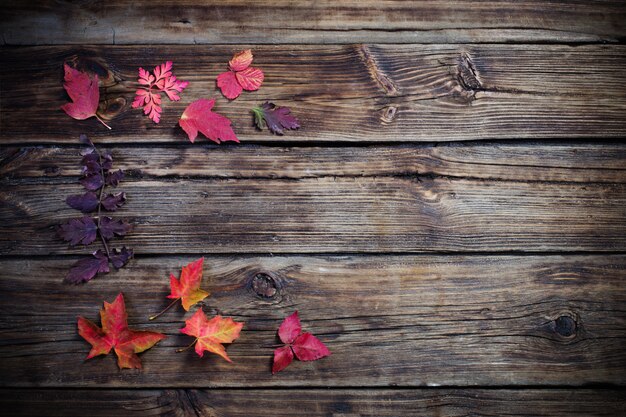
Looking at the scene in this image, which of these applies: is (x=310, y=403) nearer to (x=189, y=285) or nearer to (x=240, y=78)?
(x=189, y=285)

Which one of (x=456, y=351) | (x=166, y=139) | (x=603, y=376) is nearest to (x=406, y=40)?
(x=166, y=139)

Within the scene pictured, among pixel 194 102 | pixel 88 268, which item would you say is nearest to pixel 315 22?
pixel 194 102

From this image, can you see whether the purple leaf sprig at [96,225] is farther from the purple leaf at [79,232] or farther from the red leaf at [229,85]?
the red leaf at [229,85]

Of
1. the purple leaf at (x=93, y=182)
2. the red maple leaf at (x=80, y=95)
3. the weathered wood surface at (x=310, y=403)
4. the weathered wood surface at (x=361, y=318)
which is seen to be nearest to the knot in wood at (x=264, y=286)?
the weathered wood surface at (x=361, y=318)

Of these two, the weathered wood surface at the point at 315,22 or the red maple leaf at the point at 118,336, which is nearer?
the red maple leaf at the point at 118,336

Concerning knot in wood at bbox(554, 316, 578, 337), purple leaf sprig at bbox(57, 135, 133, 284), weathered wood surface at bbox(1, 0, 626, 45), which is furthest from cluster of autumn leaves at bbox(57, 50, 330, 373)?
knot in wood at bbox(554, 316, 578, 337)

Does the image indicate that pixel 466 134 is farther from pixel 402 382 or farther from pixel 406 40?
pixel 402 382
